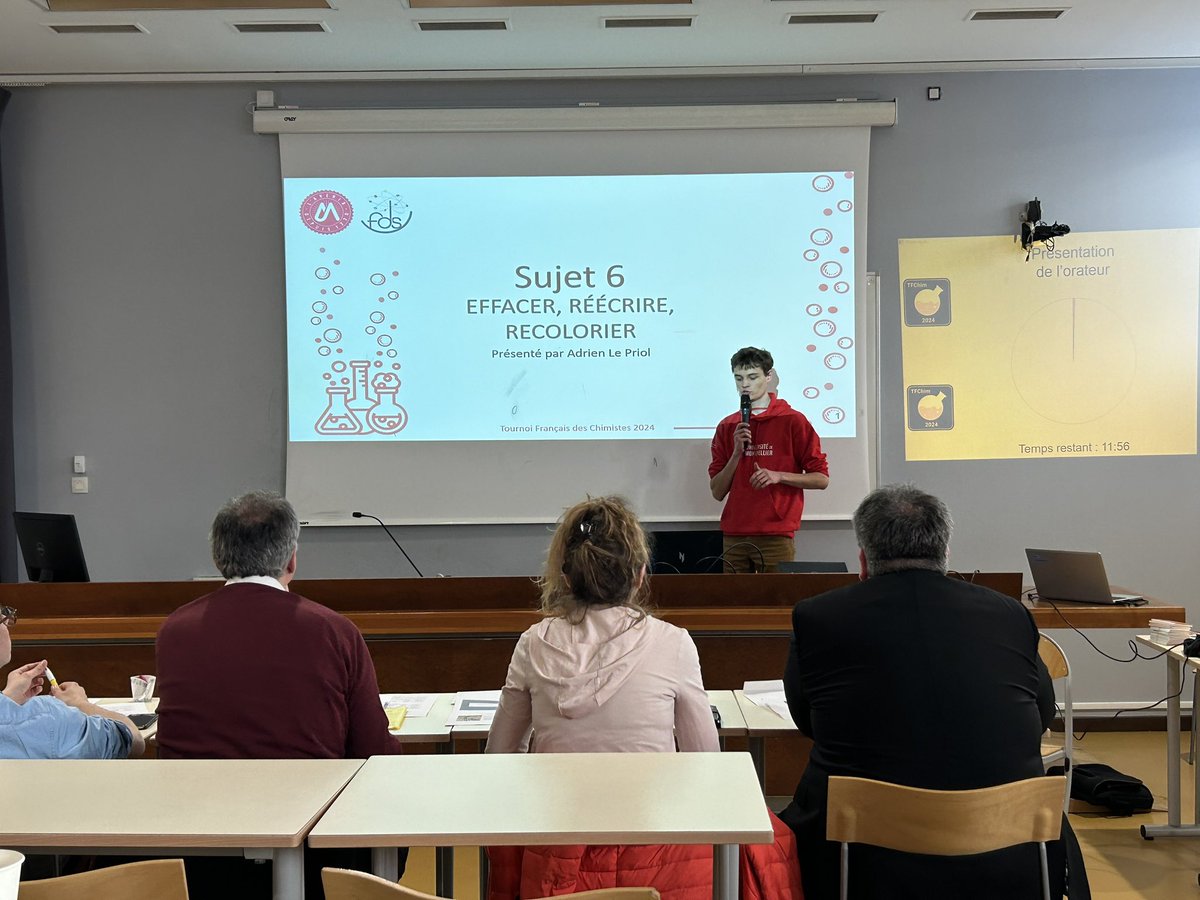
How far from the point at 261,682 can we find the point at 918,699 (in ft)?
4.22

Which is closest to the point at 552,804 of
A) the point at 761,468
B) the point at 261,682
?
the point at 261,682

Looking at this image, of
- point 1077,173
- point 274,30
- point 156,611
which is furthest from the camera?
point 1077,173

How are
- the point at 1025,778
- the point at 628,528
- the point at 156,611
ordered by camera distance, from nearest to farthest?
→ the point at 1025,778
the point at 628,528
the point at 156,611

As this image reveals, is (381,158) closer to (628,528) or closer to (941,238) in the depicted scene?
(941,238)

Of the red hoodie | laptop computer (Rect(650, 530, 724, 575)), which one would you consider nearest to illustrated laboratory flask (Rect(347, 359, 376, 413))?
laptop computer (Rect(650, 530, 724, 575))

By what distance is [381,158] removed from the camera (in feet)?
17.0

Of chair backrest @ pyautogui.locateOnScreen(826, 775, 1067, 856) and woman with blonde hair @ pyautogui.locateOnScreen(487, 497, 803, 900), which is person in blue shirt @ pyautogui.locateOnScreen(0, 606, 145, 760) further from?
chair backrest @ pyautogui.locateOnScreen(826, 775, 1067, 856)

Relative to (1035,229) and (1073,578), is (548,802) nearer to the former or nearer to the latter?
(1073,578)

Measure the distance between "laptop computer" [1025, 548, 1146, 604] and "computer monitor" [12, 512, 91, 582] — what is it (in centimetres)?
347

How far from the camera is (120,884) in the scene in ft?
4.58

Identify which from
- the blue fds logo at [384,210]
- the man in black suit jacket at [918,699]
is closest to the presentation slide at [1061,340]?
the blue fds logo at [384,210]

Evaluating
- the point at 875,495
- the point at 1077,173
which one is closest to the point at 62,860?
the point at 875,495

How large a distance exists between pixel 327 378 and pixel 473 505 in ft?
3.27

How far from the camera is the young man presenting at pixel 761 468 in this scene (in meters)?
4.71
